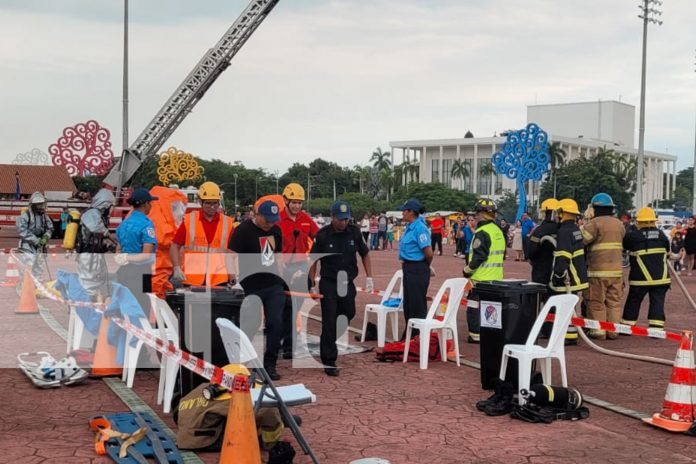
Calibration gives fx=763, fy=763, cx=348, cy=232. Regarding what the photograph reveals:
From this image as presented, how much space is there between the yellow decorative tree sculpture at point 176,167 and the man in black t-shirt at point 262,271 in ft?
48.0

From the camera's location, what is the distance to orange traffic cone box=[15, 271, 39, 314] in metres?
11.8

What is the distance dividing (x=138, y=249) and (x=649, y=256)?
6.51 metres

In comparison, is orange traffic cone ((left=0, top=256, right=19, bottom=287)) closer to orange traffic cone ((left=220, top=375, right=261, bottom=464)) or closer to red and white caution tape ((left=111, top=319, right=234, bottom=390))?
red and white caution tape ((left=111, top=319, right=234, bottom=390))

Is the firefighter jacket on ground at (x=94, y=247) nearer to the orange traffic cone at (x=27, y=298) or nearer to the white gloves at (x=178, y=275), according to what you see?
the white gloves at (x=178, y=275)

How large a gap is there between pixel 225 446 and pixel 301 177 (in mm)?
121971

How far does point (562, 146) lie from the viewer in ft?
406

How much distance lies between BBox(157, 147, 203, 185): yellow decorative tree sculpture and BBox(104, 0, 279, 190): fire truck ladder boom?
10.3 metres

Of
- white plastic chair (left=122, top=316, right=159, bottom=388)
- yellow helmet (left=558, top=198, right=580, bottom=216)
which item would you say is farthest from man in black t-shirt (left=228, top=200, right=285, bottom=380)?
yellow helmet (left=558, top=198, right=580, bottom=216)

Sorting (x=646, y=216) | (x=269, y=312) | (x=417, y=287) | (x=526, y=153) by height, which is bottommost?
(x=269, y=312)

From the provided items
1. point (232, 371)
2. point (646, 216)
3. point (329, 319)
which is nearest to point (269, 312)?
point (329, 319)

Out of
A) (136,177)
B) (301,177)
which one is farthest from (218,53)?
(301,177)

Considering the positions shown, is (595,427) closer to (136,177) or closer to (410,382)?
(410,382)

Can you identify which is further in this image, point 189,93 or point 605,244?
point 189,93

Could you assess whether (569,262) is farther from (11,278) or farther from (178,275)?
(11,278)
